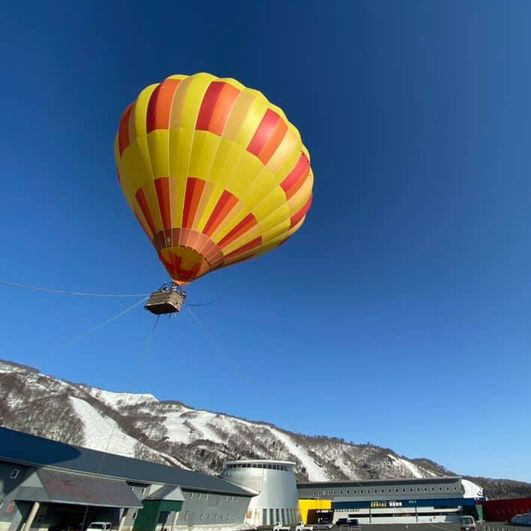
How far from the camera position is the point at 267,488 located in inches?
2159

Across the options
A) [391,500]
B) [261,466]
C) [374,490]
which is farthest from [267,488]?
[374,490]

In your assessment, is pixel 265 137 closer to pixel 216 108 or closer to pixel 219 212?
pixel 216 108

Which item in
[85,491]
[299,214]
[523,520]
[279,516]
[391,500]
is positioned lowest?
[85,491]

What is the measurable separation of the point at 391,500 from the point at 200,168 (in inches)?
3512

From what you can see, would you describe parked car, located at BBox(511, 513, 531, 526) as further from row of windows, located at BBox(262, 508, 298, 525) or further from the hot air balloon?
the hot air balloon

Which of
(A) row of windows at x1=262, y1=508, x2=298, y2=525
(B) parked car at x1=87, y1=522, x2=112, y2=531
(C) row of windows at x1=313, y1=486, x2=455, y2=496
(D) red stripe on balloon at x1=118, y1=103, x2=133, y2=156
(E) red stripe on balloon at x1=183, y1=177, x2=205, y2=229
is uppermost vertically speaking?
(C) row of windows at x1=313, y1=486, x2=455, y2=496

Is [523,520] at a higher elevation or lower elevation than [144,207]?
lower

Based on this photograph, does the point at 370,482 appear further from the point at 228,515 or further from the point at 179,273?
the point at 179,273

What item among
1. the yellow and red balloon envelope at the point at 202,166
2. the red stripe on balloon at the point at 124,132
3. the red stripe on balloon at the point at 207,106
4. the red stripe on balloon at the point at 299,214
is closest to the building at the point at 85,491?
the yellow and red balloon envelope at the point at 202,166

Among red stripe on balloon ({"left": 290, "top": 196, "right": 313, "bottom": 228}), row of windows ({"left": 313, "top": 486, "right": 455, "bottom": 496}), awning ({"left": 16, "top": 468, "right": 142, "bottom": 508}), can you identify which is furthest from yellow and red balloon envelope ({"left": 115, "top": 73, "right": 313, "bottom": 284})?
row of windows ({"left": 313, "top": 486, "right": 455, "bottom": 496})

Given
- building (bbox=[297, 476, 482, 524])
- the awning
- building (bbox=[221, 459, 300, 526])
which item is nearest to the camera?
the awning

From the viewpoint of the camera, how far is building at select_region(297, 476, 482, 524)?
7544 centimetres

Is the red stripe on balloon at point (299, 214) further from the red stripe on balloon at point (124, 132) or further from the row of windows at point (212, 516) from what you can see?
the row of windows at point (212, 516)

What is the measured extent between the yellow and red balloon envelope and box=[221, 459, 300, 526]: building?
46275mm
